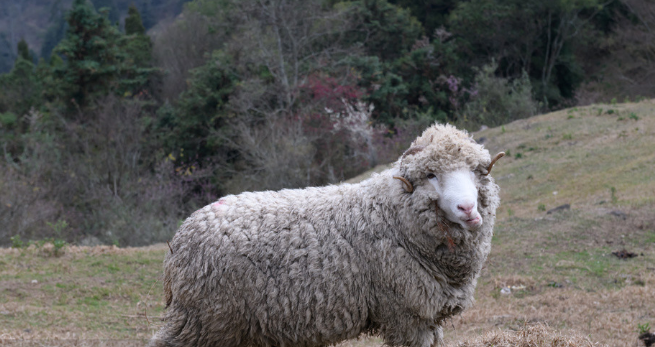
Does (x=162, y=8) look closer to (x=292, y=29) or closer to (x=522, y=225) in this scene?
(x=292, y=29)

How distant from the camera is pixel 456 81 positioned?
28.1 metres

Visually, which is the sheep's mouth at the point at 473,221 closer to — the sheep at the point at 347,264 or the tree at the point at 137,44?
the sheep at the point at 347,264

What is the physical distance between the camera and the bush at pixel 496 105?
22.8m

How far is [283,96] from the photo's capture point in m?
26.1

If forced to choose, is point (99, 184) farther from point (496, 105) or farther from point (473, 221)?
point (473, 221)

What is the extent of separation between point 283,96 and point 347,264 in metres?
22.2

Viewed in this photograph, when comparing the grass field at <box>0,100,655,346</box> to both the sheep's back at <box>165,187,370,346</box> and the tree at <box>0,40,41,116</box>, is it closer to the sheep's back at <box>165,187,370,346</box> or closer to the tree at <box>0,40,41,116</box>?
the sheep's back at <box>165,187,370,346</box>

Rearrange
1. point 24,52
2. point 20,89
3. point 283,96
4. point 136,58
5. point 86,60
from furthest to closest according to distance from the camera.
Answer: point 24,52, point 20,89, point 136,58, point 86,60, point 283,96

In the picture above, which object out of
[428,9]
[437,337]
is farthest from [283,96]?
[437,337]

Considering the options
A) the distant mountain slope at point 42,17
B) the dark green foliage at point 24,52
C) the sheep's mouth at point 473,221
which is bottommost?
the sheep's mouth at point 473,221

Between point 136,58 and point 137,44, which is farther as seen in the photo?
point 137,44

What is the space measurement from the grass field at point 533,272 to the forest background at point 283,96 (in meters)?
7.26

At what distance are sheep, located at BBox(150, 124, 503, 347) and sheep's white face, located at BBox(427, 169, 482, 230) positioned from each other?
0.04ft

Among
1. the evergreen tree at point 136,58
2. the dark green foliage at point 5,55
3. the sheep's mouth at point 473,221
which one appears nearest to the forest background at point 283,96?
the evergreen tree at point 136,58
